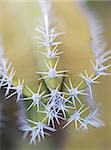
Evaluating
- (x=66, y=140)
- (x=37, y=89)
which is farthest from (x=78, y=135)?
(x=37, y=89)

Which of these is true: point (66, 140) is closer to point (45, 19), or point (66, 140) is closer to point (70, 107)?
point (70, 107)

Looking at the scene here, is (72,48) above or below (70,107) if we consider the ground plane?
above

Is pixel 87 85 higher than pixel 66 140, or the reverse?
pixel 87 85

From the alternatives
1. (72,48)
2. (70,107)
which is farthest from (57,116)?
(72,48)

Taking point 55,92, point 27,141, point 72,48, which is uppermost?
point 72,48

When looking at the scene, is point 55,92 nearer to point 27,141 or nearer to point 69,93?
point 69,93

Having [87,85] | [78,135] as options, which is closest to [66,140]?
[78,135]

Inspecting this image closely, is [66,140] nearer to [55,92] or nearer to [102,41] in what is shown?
[55,92]
